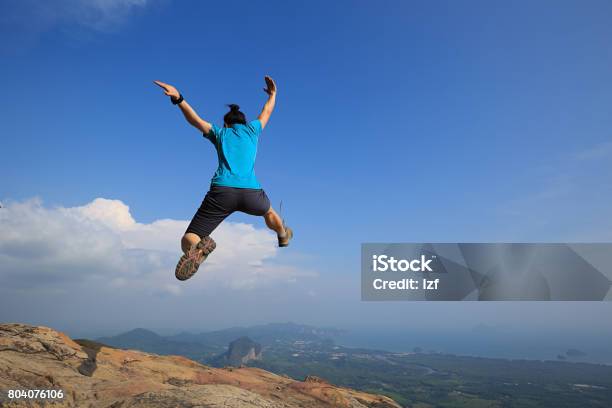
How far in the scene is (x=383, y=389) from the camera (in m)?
161

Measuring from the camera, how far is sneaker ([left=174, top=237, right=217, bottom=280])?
6.17 m

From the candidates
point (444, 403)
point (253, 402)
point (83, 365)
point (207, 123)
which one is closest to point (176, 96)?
point (207, 123)

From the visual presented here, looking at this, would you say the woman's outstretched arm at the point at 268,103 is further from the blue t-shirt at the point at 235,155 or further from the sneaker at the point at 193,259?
the sneaker at the point at 193,259

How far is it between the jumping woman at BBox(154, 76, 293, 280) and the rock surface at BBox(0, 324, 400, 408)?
3055 millimetres

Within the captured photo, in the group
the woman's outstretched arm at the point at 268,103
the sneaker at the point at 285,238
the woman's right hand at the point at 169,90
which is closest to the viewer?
the woman's right hand at the point at 169,90

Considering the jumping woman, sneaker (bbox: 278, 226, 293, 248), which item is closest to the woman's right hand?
the jumping woman

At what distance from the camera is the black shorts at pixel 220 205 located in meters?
6.12

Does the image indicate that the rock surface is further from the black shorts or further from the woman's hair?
the woman's hair

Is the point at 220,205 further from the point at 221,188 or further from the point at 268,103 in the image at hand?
the point at 268,103

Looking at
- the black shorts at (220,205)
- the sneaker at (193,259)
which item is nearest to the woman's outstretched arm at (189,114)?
the black shorts at (220,205)

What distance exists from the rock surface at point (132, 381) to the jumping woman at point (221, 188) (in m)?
3.06

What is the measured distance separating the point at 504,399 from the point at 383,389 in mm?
44077

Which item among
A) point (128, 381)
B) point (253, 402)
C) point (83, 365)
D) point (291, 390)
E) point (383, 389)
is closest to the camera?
point (253, 402)

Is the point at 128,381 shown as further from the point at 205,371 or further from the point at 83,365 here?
the point at 205,371
